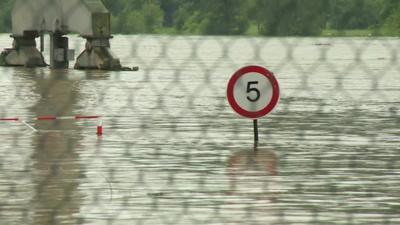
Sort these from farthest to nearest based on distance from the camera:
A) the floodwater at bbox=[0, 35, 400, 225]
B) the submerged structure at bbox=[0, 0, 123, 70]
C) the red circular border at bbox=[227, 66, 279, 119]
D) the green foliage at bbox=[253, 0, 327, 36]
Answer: the submerged structure at bbox=[0, 0, 123, 70], the red circular border at bbox=[227, 66, 279, 119], the floodwater at bbox=[0, 35, 400, 225], the green foliage at bbox=[253, 0, 327, 36]

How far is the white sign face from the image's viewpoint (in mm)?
18875

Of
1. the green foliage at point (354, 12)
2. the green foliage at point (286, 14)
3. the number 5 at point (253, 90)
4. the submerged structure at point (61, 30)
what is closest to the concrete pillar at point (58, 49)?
the submerged structure at point (61, 30)

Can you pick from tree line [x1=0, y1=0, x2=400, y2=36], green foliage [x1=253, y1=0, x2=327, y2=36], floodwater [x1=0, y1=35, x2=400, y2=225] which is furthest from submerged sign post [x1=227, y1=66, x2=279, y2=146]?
tree line [x1=0, y1=0, x2=400, y2=36]

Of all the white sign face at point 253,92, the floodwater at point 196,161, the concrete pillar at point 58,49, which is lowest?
the floodwater at point 196,161

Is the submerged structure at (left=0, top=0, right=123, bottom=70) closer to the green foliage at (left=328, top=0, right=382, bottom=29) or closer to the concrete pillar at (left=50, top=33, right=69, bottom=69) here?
the concrete pillar at (left=50, top=33, right=69, bottom=69)

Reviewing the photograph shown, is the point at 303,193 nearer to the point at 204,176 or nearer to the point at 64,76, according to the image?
the point at 204,176

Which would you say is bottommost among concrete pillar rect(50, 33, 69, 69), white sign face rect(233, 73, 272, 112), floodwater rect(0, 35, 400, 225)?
floodwater rect(0, 35, 400, 225)

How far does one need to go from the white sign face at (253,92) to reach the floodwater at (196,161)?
Answer: 56 cm

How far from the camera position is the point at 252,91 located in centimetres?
1925

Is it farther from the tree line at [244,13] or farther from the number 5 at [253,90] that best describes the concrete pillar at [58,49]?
the tree line at [244,13]

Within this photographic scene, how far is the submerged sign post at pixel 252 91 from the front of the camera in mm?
18812

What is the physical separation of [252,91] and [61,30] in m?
33.6

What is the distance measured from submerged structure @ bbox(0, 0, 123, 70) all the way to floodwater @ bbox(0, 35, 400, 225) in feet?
43.0

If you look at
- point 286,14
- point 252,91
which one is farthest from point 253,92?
point 286,14
